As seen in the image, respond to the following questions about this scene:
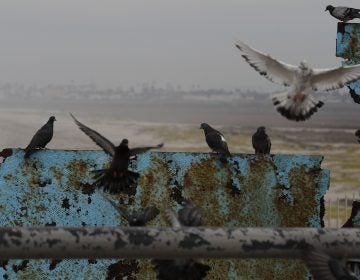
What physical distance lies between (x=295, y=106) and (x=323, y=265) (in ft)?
11.8

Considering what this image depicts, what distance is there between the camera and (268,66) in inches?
222

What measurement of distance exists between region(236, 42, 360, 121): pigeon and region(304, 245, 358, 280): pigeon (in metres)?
3.18

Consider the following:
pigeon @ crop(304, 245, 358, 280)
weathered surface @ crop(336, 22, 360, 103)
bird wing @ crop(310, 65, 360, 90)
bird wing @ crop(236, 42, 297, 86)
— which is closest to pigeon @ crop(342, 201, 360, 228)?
weathered surface @ crop(336, 22, 360, 103)

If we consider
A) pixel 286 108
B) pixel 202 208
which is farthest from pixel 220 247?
pixel 286 108

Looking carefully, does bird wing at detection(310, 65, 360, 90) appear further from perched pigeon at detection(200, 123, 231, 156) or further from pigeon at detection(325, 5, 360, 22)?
pigeon at detection(325, 5, 360, 22)

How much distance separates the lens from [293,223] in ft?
13.4

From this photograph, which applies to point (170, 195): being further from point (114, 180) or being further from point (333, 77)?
point (333, 77)

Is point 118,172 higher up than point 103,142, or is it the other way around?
point 103,142

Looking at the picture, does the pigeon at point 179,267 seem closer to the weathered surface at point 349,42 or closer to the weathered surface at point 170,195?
the weathered surface at point 170,195

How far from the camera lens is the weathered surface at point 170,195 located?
154 inches

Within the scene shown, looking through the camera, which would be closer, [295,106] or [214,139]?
[295,106]

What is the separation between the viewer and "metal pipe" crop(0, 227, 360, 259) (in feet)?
5.82

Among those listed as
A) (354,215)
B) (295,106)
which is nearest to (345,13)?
(295,106)

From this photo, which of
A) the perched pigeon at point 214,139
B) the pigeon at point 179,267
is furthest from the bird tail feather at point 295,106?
the pigeon at point 179,267
